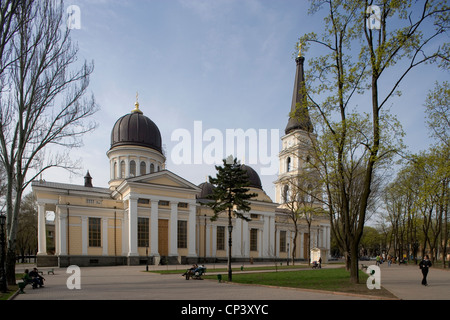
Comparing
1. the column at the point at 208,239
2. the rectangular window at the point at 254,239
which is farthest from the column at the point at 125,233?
the rectangular window at the point at 254,239

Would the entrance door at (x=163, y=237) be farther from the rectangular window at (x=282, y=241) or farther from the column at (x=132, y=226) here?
the rectangular window at (x=282, y=241)

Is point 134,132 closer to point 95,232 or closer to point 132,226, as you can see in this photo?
point 132,226

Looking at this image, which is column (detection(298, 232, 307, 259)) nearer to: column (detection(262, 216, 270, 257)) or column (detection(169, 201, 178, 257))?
column (detection(262, 216, 270, 257))

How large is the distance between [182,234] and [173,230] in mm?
2173

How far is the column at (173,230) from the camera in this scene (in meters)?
41.9

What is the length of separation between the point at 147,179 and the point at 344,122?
29998mm

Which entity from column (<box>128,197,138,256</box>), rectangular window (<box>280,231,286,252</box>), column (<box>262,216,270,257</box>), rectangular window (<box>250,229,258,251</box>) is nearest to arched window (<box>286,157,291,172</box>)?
column (<box>262,216,270,257</box>)

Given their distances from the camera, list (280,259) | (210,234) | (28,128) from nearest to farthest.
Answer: (28,128) < (210,234) < (280,259)

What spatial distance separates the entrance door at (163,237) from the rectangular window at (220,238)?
33.2 feet

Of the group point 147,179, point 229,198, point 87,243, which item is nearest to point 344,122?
point 229,198

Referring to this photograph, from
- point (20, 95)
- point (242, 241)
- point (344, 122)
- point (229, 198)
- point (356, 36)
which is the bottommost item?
point (242, 241)

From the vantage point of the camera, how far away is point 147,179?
41.0 metres
